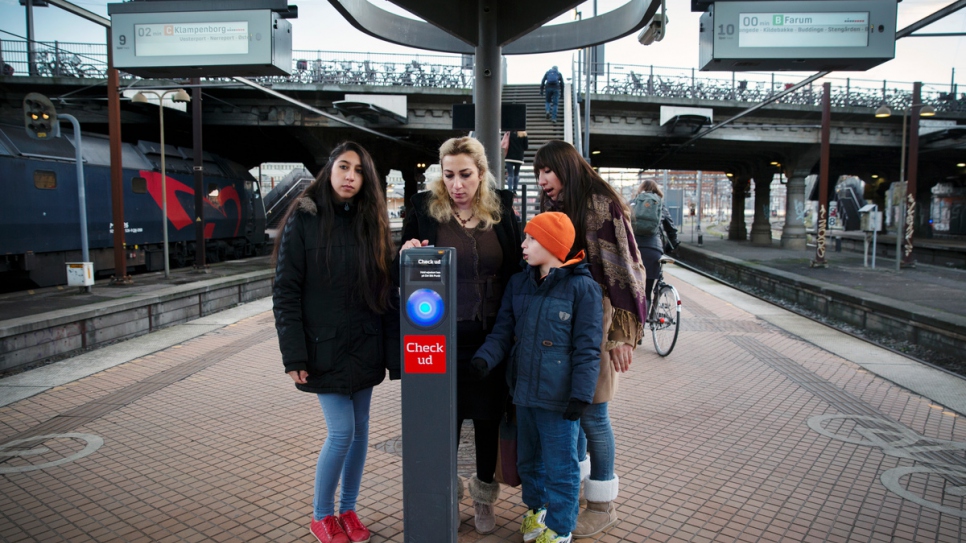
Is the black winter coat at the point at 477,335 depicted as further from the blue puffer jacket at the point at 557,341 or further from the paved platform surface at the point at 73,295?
the paved platform surface at the point at 73,295

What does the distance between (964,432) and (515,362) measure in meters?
4.21

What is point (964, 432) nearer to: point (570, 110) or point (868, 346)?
point (868, 346)

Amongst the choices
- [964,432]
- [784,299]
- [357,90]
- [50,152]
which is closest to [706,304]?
[784,299]

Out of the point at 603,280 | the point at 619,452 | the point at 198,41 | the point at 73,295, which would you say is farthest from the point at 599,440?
the point at 73,295

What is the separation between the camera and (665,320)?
7711 mm

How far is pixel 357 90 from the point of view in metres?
24.7

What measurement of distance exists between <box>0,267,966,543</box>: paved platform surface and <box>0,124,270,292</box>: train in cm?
839

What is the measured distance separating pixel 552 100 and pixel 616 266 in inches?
681

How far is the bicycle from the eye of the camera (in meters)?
7.50

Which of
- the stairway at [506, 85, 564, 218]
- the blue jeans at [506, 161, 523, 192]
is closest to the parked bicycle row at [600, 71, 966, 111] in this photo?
the stairway at [506, 85, 564, 218]

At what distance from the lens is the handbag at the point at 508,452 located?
10.7ft

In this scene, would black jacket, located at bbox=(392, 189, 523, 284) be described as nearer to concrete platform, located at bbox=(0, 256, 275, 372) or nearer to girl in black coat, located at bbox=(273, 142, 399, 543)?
girl in black coat, located at bbox=(273, 142, 399, 543)

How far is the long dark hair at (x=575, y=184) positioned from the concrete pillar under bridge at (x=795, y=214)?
30.1 metres

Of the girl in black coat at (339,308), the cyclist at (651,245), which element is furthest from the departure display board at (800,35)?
the girl in black coat at (339,308)
